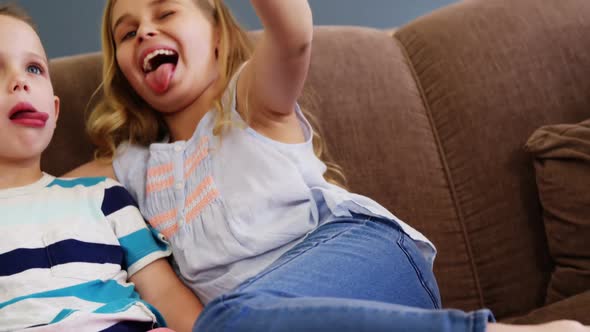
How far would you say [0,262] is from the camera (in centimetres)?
103

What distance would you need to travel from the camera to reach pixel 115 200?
1.20 m

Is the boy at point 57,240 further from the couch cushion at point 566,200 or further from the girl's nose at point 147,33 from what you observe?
the couch cushion at point 566,200

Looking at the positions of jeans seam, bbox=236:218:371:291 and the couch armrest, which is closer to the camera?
jeans seam, bbox=236:218:371:291

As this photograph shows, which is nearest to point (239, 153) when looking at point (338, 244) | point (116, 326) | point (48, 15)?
point (338, 244)

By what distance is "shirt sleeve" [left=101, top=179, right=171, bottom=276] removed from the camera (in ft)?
3.79

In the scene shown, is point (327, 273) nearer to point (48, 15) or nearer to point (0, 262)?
point (0, 262)

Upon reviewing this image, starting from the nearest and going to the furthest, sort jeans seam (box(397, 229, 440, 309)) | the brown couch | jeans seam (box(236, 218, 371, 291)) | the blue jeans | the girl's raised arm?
the blue jeans → jeans seam (box(236, 218, 371, 291)) → the girl's raised arm → jeans seam (box(397, 229, 440, 309)) → the brown couch

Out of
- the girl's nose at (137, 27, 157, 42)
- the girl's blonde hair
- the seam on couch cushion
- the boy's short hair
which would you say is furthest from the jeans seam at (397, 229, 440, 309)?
the boy's short hair

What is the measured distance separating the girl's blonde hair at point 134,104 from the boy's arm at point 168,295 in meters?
Result: 0.29

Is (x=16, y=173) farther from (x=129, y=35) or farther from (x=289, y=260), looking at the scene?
(x=289, y=260)

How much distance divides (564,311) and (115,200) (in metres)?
0.87

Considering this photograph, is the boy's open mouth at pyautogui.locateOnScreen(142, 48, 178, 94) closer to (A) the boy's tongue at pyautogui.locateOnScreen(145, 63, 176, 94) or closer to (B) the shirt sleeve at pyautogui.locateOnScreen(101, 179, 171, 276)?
(A) the boy's tongue at pyautogui.locateOnScreen(145, 63, 176, 94)

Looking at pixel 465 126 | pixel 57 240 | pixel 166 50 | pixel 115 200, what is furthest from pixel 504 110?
pixel 57 240

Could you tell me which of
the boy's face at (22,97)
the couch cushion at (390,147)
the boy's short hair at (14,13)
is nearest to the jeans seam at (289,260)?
the couch cushion at (390,147)
